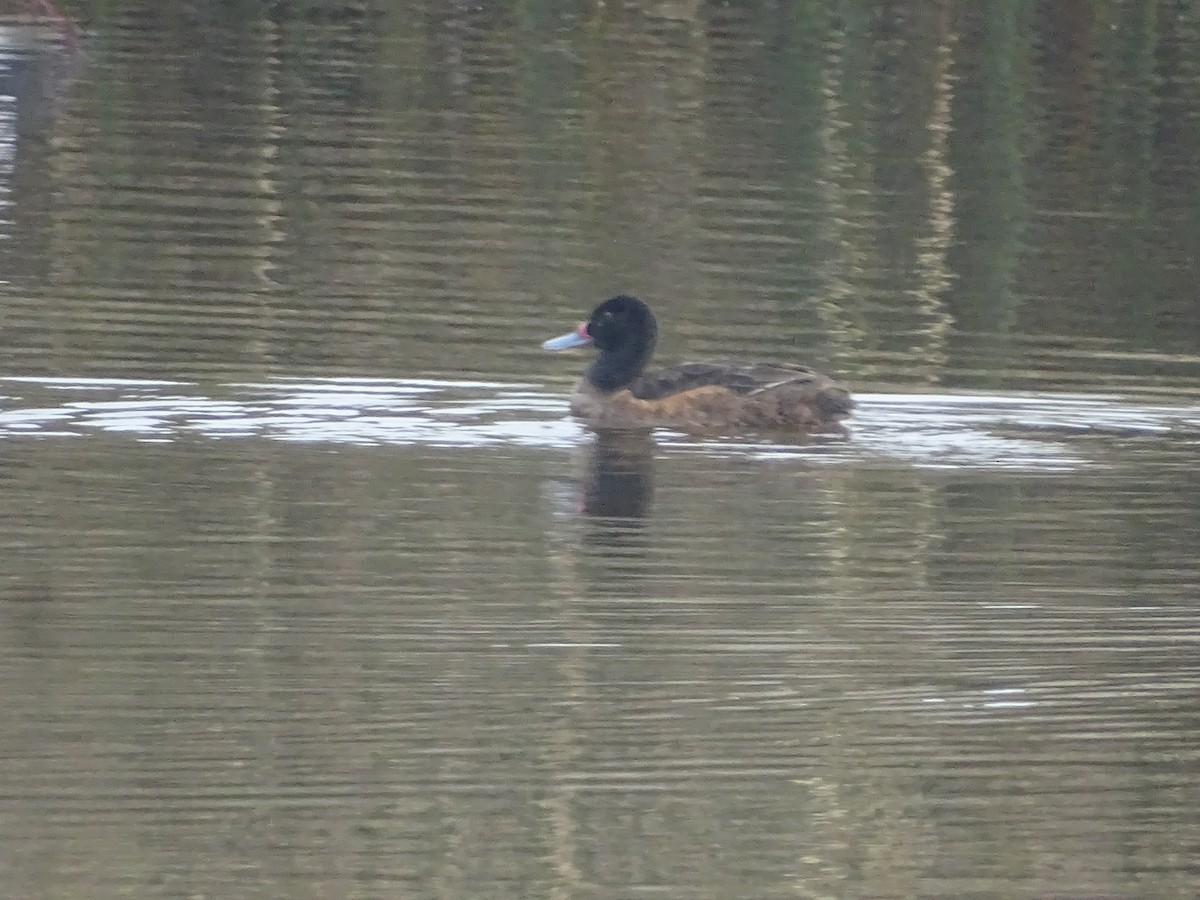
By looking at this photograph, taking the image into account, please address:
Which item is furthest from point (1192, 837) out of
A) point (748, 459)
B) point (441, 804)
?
point (748, 459)

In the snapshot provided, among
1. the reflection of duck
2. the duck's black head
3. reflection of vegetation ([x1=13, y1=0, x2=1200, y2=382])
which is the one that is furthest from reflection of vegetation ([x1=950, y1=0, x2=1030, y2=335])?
the reflection of duck

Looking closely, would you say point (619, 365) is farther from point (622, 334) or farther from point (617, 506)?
point (617, 506)

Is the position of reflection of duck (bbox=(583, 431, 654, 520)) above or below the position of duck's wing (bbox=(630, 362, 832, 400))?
below

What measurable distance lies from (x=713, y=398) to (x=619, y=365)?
657mm

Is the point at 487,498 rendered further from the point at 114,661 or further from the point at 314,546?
the point at 114,661

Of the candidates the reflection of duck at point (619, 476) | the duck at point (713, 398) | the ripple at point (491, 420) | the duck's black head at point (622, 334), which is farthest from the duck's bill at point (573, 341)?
the reflection of duck at point (619, 476)

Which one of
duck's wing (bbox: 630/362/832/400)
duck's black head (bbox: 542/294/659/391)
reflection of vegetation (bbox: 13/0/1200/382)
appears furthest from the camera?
reflection of vegetation (bbox: 13/0/1200/382)

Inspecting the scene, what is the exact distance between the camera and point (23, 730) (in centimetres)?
729

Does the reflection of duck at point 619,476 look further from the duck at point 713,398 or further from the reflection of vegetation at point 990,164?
the reflection of vegetation at point 990,164

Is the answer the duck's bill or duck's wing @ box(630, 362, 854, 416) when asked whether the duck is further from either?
the duck's bill

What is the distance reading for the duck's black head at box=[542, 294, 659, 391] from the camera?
42.4 ft

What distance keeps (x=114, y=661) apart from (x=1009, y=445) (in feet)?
15.5

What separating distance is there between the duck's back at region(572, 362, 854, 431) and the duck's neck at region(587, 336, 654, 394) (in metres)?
0.06

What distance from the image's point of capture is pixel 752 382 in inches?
476
